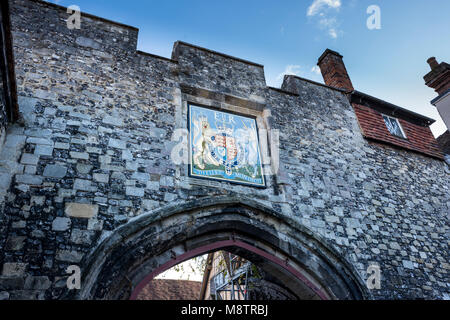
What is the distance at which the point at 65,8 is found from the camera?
5938 millimetres

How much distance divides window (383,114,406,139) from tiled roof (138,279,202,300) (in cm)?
945

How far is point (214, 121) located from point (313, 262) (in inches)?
106

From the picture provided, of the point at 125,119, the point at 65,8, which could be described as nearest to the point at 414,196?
the point at 125,119

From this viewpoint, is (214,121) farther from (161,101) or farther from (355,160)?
(355,160)

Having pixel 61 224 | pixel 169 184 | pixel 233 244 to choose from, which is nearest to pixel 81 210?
pixel 61 224

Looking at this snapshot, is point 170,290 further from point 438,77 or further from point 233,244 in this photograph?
point 438,77

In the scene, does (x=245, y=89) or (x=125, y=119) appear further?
(x=245, y=89)

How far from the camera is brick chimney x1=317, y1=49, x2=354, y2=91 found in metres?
8.64

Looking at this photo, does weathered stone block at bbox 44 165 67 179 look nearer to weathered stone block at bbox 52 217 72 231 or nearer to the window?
weathered stone block at bbox 52 217 72 231

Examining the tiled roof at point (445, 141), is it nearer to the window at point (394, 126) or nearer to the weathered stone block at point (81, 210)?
the window at point (394, 126)

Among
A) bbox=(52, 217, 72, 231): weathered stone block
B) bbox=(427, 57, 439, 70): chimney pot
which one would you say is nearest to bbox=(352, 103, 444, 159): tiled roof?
bbox=(427, 57, 439, 70): chimney pot

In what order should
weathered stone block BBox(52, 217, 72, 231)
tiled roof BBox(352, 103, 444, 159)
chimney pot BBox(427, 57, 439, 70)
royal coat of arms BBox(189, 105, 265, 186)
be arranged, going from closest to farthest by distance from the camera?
weathered stone block BBox(52, 217, 72, 231), royal coat of arms BBox(189, 105, 265, 186), tiled roof BBox(352, 103, 444, 159), chimney pot BBox(427, 57, 439, 70)
